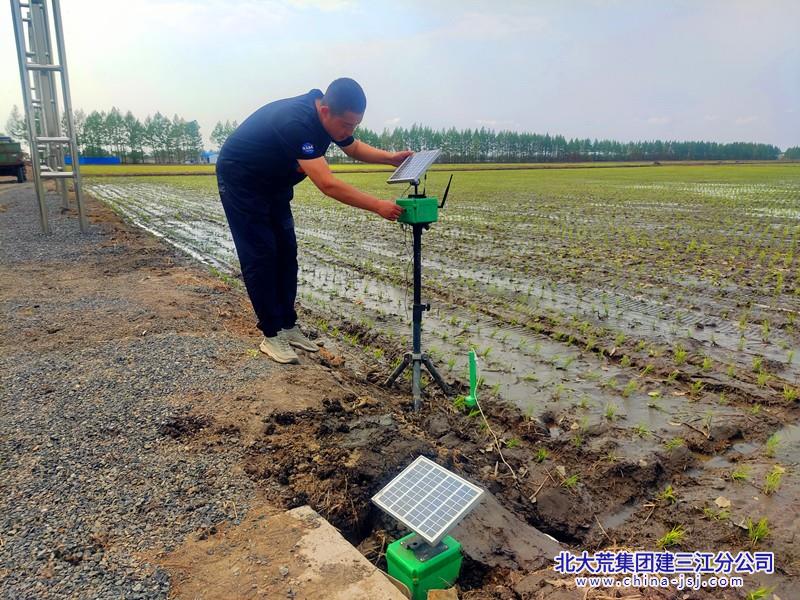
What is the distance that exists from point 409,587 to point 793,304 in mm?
6689

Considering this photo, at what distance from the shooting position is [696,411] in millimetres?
4117

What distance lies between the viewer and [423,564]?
232 cm

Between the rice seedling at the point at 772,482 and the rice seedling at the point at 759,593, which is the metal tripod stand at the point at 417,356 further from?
the rice seedling at the point at 759,593

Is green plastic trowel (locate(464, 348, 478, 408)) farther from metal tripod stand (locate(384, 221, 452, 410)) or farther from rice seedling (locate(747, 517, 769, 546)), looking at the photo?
rice seedling (locate(747, 517, 769, 546))

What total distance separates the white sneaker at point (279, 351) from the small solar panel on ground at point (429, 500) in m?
2.00

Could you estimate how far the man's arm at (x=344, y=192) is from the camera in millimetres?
3508

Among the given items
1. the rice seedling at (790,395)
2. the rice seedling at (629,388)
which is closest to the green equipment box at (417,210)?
the rice seedling at (629,388)

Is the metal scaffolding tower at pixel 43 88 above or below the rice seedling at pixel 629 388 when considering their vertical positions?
above

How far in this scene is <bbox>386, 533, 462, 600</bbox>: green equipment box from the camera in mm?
2312

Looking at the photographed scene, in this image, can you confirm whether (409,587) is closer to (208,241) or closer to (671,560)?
(671,560)

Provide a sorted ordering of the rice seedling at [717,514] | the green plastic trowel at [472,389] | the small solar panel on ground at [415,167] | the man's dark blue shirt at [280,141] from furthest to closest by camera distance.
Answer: the green plastic trowel at [472,389], the man's dark blue shirt at [280,141], the small solar panel on ground at [415,167], the rice seedling at [717,514]

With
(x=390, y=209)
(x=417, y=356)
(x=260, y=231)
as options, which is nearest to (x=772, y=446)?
(x=417, y=356)

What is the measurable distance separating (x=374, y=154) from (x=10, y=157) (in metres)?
32.9

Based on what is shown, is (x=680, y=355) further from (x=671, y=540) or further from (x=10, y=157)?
(x=10, y=157)
